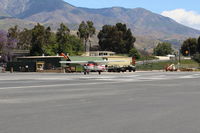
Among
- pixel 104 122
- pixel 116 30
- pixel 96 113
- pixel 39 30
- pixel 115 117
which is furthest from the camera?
pixel 116 30

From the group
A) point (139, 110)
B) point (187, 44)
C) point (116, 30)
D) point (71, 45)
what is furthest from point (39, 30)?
point (139, 110)

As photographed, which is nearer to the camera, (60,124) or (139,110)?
(60,124)

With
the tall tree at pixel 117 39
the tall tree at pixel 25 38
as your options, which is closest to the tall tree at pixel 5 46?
the tall tree at pixel 25 38

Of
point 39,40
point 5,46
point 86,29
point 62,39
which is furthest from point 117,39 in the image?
point 5,46

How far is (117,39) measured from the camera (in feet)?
554

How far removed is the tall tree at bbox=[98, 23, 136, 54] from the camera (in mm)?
169000

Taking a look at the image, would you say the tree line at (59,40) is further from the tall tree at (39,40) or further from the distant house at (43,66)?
the distant house at (43,66)

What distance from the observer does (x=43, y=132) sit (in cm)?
941

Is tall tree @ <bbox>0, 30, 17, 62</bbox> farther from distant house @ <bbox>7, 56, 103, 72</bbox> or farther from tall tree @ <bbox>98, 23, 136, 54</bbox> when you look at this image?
tall tree @ <bbox>98, 23, 136, 54</bbox>

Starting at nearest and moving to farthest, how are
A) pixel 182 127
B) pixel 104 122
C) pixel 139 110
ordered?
pixel 182 127
pixel 104 122
pixel 139 110

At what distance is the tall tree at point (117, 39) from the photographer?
554 ft

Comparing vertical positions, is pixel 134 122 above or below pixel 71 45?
below

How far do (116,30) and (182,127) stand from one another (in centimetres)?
16337

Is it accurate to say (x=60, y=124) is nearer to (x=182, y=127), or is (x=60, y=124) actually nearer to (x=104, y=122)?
(x=104, y=122)
